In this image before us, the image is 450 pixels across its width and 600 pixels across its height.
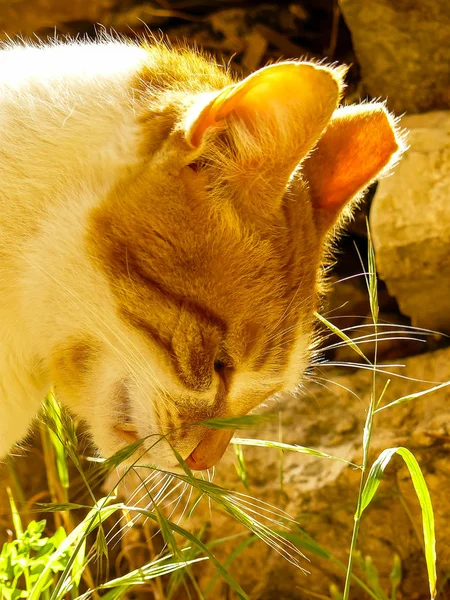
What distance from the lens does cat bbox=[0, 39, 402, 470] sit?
1.15 metres

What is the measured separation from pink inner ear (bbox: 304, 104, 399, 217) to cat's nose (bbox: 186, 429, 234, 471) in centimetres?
46

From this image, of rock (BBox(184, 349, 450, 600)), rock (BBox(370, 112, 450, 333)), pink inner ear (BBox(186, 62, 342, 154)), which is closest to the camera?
pink inner ear (BBox(186, 62, 342, 154))

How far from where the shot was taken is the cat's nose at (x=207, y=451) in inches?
Result: 50.6

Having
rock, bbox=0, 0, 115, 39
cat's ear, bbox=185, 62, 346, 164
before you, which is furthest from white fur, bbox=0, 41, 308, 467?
rock, bbox=0, 0, 115, 39

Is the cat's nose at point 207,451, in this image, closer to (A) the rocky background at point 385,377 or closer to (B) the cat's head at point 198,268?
(B) the cat's head at point 198,268

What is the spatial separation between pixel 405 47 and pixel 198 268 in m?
1.34

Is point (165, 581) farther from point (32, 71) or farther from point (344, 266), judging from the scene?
point (32, 71)

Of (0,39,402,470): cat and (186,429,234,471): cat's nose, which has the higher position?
(0,39,402,470): cat

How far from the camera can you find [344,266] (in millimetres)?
2420

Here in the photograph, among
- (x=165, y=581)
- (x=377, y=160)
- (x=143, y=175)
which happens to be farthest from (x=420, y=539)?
(x=143, y=175)

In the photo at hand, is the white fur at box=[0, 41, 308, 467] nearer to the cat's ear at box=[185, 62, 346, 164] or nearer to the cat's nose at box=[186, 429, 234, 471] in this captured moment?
the cat's nose at box=[186, 429, 234, 471]

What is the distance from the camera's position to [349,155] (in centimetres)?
139

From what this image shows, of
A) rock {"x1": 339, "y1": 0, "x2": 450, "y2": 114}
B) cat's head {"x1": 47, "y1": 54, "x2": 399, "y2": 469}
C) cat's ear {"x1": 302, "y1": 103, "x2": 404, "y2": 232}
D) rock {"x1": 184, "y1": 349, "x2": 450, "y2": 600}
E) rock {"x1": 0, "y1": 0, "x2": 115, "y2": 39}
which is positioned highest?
rock {"x1": 0, "y1": 0, "x2": 115, "y2": 39}

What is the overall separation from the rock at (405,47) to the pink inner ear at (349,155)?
0.91m
